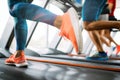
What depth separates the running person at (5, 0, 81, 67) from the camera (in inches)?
73.4

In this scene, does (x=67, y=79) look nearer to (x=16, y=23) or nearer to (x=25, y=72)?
(x=25, y=72)

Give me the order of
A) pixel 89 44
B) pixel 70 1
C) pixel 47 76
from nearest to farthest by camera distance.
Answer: pixel 47 76, pixel 70 1, pixel 89 44

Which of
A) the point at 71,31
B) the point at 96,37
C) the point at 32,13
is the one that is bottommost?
the point at 96,37

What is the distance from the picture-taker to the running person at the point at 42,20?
1864 millimetres

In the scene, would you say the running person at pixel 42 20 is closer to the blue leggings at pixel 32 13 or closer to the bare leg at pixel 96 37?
the blue leggings at pixel 32 13

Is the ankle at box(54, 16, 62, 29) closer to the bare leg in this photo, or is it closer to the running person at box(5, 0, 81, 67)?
the running person at box(5, 0, 81, 67)

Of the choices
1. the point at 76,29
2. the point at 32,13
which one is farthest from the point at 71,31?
the point at 32,13

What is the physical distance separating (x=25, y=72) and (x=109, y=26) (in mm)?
847

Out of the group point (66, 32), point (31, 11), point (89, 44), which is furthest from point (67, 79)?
point (89, 44)

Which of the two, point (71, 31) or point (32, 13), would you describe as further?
point (32, 13)

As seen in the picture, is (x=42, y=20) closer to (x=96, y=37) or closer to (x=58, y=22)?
(x=58, y=22)

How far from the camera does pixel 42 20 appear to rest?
1.97 metres

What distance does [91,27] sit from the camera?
202 cm

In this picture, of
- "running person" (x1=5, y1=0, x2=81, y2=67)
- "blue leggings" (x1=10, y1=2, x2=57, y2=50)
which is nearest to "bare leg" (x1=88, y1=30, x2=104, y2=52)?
"running person" (x1=5, y1=0, x2=81, y2=67)
